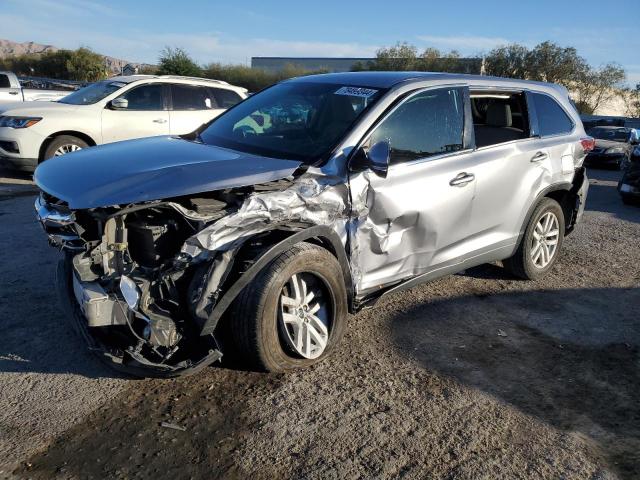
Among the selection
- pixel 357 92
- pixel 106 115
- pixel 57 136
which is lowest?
pixel 57 136

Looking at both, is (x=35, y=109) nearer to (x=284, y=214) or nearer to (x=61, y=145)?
(x=61, y=145)

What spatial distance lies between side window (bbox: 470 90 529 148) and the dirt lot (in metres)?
1.53

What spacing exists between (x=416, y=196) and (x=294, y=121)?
109 centimetres

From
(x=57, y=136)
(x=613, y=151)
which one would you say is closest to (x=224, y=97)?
(x=57, y=136)

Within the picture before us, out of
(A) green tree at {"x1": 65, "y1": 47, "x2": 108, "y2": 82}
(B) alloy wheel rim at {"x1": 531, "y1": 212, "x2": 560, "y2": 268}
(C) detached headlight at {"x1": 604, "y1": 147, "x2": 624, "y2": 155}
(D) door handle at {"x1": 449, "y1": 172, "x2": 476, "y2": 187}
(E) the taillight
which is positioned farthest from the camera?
(A) green tree at {"x1": 65, "y1": 47, "x2": 108, "y2": 82}

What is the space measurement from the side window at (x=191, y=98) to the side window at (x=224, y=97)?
0.45 feet

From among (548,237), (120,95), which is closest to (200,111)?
(120,95)

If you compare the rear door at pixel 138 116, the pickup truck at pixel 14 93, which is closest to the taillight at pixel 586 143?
the rear door at pixel 138 116

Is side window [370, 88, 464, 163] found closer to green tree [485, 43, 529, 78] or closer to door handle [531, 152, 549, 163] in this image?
door handle [531, 152, 549, 163]

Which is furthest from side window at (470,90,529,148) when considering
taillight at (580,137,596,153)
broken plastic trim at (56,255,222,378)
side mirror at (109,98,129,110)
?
side mirror at (109,98,129,110)

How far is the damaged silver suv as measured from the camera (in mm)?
3045

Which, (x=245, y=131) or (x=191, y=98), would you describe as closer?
(x=245, y=131)

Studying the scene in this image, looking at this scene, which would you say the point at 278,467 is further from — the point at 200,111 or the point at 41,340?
the point at 200,111

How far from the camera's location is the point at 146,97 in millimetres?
10102
